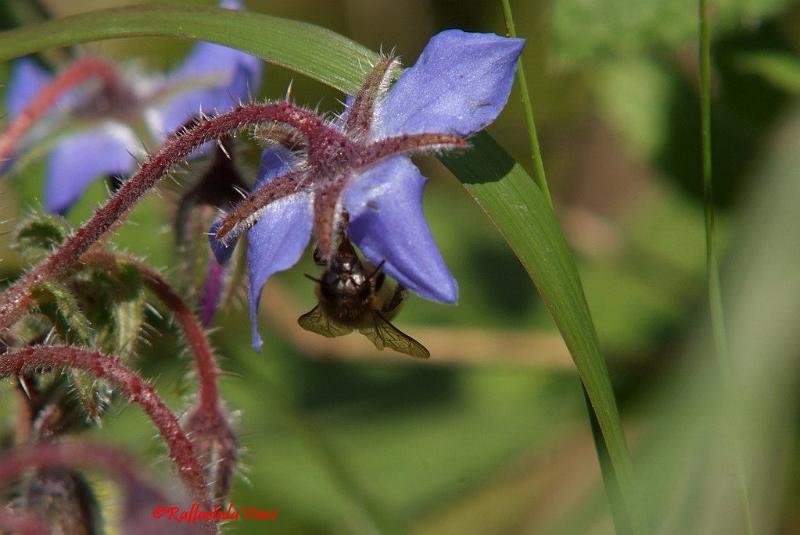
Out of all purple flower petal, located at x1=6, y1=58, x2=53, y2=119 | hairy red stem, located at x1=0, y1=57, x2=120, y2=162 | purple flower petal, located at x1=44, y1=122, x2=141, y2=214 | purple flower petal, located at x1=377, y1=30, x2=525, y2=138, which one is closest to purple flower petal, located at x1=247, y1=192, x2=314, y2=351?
purple flower petal, located at x1=377, y1=30, x2=525, y2=138

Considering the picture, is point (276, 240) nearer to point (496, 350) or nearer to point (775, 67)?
point (775, 67)

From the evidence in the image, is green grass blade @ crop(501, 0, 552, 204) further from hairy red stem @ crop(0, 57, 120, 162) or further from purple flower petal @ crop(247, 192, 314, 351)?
hairy red stem @ crop(0, 57, 120, 162)

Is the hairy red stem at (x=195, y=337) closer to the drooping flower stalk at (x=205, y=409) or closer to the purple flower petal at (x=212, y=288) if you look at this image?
the drooping flower stalk at (x=205, y=409)

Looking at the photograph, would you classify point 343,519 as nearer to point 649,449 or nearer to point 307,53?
point 307,53

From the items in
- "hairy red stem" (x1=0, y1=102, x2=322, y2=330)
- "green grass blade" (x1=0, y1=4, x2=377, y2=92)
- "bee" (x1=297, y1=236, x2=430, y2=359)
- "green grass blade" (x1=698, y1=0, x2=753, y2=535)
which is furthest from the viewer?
"bee" (x1=297, y1=236, x2=430, y2=359)

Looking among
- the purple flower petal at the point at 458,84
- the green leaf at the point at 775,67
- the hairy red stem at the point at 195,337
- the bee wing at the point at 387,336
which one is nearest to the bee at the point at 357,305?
the bee wing at the point at 387,336

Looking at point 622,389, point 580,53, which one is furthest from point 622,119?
point 622,389

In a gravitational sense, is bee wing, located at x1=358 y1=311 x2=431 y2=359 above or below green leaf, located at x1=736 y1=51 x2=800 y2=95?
A: below
